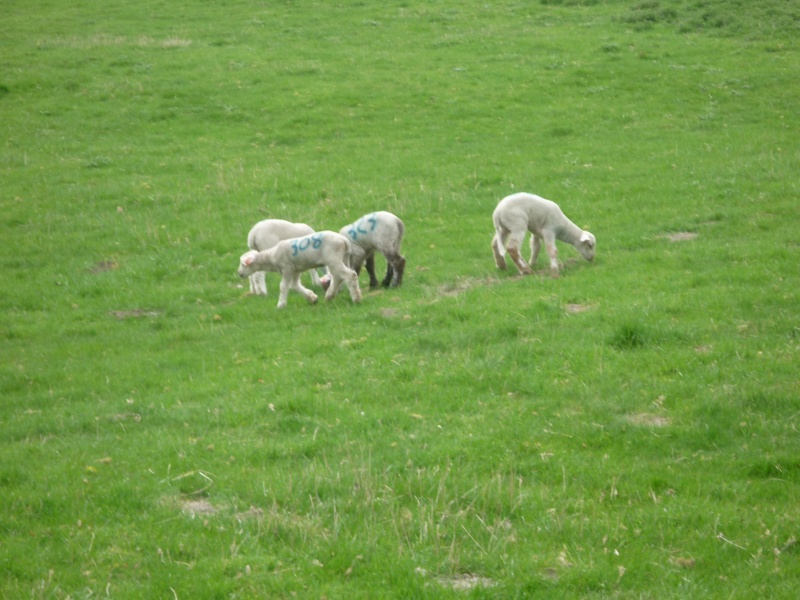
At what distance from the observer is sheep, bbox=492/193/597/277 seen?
16109 millimetres

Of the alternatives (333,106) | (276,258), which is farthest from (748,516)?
(333,106)

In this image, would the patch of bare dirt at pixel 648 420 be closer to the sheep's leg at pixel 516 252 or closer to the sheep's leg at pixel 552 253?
the sheep's leg at pixel 552 253

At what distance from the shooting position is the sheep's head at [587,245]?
16375mm

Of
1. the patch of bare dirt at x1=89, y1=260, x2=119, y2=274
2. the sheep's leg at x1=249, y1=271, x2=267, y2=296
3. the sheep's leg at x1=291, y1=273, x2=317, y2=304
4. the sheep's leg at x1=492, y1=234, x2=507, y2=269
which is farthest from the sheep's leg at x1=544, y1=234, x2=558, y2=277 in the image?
the patch of bare dirt at x1=89, y1=260, x2=119, y2=274

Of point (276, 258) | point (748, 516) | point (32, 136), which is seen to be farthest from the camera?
point (32, 136)

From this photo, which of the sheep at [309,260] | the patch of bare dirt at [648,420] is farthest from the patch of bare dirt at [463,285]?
the patch of bare dirt at [648,420]

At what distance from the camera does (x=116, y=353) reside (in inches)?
548

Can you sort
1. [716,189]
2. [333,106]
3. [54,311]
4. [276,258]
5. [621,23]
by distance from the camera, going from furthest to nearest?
1. [621,23]
2. [333,106]
3. [716,189]
4. [54,311]
5. [276,258]

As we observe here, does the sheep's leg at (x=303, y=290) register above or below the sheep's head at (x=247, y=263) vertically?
below

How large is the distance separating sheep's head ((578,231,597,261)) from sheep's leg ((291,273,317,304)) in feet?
15.1

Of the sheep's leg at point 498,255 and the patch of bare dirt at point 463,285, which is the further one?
the sheep's leg at point 498,255

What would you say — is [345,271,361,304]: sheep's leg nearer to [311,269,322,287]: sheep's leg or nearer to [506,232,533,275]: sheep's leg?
[311,269,322,287]: sheep's leg

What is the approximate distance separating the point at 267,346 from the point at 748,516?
7.35 meters

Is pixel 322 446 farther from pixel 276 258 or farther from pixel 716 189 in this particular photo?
pixel 716 189
